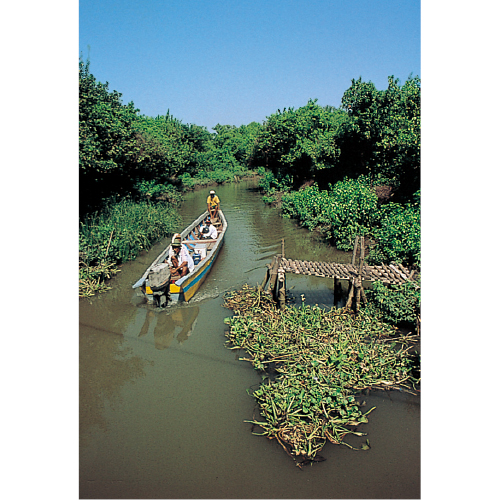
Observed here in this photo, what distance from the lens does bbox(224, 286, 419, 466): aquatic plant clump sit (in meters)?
5.02

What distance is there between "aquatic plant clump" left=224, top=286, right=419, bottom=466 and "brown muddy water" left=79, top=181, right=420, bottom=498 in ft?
0.64

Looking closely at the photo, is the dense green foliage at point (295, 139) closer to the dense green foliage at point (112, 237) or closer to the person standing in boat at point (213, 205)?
the person standing in boat at point (213, 205)

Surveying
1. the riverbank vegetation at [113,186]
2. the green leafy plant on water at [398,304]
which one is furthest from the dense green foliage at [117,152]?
the green leafy plant on water at [398,304]

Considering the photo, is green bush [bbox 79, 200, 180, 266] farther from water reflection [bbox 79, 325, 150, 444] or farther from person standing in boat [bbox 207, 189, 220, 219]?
water reflection [bbox 79, 325, 150, 444]

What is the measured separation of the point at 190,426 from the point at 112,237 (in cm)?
770

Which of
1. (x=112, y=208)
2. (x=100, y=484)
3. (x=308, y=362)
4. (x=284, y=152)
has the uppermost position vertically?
(x=284, y=152)

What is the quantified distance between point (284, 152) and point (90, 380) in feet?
65.7

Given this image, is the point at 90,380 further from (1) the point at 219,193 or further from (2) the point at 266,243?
(1) the point at 219,193

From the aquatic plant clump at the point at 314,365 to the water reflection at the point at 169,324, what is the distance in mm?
958

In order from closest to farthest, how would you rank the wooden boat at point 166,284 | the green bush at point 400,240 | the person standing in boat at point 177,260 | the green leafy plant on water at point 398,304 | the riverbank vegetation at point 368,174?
the green leafy plant on water at point 398,304, the wooden boat at point 166,284, the person standing in boat at point 177,260, the green bush at point 400,240, the riverbank vegetation at point 368,174

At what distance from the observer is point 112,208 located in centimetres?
1441

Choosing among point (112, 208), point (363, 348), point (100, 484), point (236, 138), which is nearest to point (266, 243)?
point (112, 208)

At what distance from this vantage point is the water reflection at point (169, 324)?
7.72 m

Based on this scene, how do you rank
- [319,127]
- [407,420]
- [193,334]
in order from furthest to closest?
[319,127] → [193,334] → [407,420]
